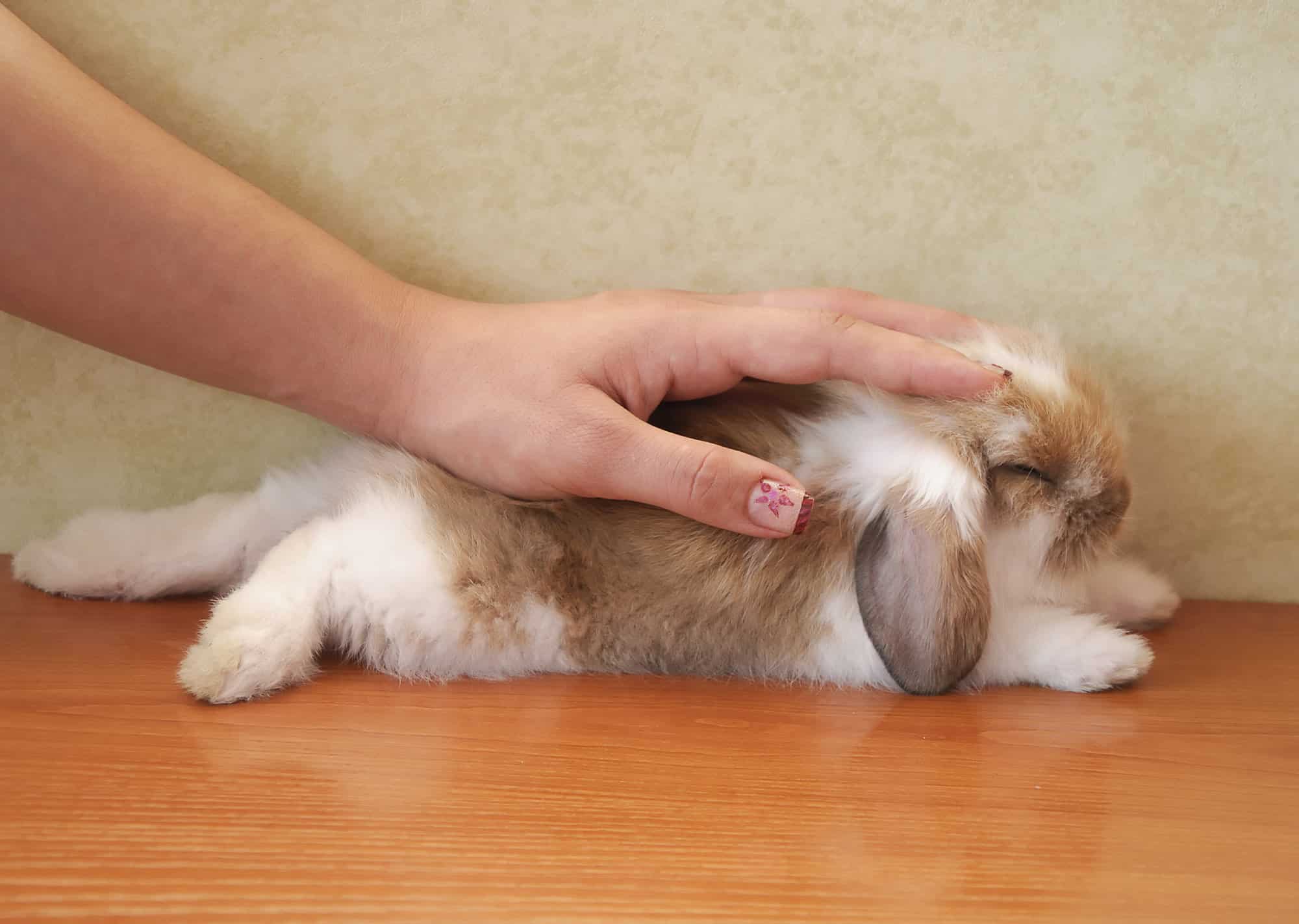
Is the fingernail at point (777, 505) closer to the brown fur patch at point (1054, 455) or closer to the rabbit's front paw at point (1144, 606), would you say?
the brown fur patch at point (1054, 455)

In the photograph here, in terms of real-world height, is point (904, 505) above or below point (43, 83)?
below

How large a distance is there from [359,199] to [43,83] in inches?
16.8

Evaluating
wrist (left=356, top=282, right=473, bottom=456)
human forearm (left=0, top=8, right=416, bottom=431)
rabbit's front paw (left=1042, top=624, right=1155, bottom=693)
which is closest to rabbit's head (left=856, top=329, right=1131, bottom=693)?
rabbit's front paw (left=1042, top=624, right=1155, bottom=693)

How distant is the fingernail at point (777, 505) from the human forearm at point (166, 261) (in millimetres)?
535

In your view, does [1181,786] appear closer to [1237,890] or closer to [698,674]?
[1237,890]

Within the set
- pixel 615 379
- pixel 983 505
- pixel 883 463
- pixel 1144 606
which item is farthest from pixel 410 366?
pixel 1144 606

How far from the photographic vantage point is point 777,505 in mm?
1131

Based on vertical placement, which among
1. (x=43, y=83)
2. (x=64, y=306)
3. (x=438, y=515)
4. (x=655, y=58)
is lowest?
(x=438, y=515)

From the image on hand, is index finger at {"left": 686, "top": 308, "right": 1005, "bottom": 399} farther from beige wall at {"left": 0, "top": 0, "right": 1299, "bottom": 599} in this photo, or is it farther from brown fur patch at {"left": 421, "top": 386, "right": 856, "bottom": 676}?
beige wall at {"left": 0, "top": 0, "right": 1299, "bottom": 599}

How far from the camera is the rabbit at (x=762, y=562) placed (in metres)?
1.17

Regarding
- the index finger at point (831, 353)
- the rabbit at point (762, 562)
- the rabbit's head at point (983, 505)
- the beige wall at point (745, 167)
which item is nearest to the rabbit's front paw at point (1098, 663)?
the rabbit at point (762, 562)

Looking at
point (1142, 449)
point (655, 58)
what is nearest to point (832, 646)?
point (1142, 449)

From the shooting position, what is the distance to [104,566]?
1371 millimetres

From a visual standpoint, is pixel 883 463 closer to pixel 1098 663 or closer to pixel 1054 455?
pixel 1054 455
